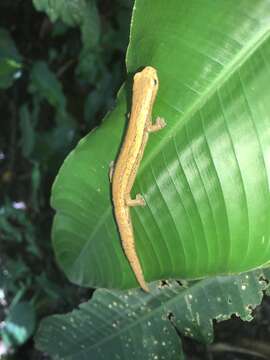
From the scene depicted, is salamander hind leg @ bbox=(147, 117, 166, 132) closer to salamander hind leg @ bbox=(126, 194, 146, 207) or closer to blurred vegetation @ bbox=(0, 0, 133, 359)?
salamander hind leg @ bbox=(126, 194, 146, 207)

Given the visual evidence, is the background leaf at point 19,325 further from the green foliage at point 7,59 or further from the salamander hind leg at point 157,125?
the salamander hind leg at point 157,125

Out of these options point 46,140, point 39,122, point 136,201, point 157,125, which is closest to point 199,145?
point 157,125

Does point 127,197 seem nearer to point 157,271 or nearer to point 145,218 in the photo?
point 145,218

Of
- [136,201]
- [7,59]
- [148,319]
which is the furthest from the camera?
[7,59]

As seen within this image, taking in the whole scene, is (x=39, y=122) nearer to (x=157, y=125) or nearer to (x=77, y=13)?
(x=77, y=13)

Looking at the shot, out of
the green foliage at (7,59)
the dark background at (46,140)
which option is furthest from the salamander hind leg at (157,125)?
the green foliage at (7,59)

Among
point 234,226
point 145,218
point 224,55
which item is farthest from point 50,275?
point 224,55
